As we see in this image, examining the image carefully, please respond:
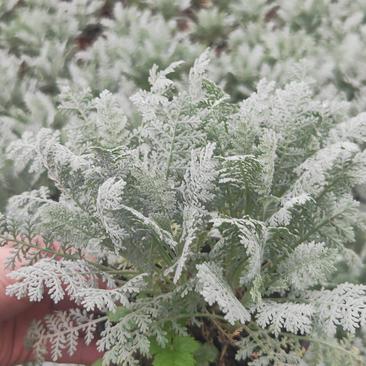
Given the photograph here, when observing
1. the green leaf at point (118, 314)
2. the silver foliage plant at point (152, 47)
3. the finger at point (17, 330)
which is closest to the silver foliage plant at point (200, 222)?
the green leaf at point (118, 314)

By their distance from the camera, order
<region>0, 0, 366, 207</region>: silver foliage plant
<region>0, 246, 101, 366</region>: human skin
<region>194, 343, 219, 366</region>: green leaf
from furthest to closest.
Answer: <region>0, 0, 366, 207</region>: silver foliage plant
<region>0, 246, 101, 366</region>: human skin
<region>194, 343, 219, 366</region>: green leaf

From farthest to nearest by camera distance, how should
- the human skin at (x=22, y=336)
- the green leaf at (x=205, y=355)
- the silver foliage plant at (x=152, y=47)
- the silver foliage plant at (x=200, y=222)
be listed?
the silver foliage plant at (x=152, y=47)
the human skin at (x=22, y=336)
the green leaf at (x=205, y=355)
the silver foliage plant at (x=200, y=222)

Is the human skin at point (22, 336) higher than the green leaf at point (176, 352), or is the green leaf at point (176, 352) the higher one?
the green leaf at point (176, 352)

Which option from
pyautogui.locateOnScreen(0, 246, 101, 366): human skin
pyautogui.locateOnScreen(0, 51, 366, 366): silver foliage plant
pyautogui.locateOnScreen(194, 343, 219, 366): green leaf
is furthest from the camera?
pyautogui.locateOnScreen(0, 246, 101, 366): human skin

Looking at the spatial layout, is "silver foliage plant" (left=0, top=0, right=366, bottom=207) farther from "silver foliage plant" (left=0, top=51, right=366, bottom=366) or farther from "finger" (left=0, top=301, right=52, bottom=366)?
"silver foliage plant" (left=0, top=51, right=366, bottom=366)

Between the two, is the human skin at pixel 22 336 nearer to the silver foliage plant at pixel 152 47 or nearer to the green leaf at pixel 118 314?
the green leaf at pixel 118 314

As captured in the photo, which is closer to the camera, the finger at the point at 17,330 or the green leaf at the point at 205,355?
the green leaf at the point at 205,355

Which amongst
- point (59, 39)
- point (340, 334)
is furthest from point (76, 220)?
point (59, 39)

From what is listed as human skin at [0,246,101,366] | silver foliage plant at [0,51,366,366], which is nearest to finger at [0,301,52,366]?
human skin at [0,246,101,366]
